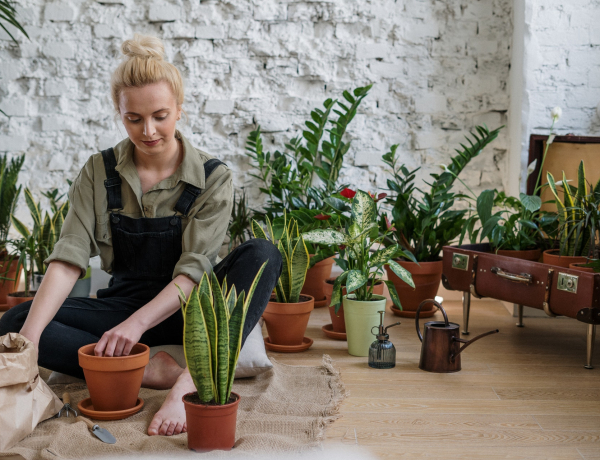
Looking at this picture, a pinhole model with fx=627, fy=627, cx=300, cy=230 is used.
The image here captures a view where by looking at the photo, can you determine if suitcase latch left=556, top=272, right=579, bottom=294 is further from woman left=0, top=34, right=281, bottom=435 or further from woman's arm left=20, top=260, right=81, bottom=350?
woman's arm left=20, top=260, right=81, bottom=350

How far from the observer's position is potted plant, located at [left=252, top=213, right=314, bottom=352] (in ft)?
7.95

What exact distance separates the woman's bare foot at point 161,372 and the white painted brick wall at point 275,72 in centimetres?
172

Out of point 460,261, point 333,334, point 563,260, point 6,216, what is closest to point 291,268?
point 333,334

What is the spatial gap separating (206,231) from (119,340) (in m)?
0.42

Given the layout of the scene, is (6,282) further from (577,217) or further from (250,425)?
(577,217)

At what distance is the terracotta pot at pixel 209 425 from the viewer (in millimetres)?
1475

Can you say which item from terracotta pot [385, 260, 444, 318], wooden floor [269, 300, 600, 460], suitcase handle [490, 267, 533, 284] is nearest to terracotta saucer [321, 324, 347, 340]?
wooden floor [269, 300, 600, 460]

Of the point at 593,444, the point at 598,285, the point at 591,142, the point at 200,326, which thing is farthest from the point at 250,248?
the point at 591,142

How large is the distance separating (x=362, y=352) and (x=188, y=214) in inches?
36.0

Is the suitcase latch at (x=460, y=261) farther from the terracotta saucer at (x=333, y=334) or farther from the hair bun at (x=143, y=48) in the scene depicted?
the hair bun at (x=143, y=48)

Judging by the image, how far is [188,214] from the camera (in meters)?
1.96

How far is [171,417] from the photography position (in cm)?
165

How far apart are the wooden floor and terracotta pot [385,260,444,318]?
344 mm

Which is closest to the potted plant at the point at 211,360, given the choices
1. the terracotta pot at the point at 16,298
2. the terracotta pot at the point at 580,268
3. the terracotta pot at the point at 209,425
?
the terracotta pot at the point at 209,425
